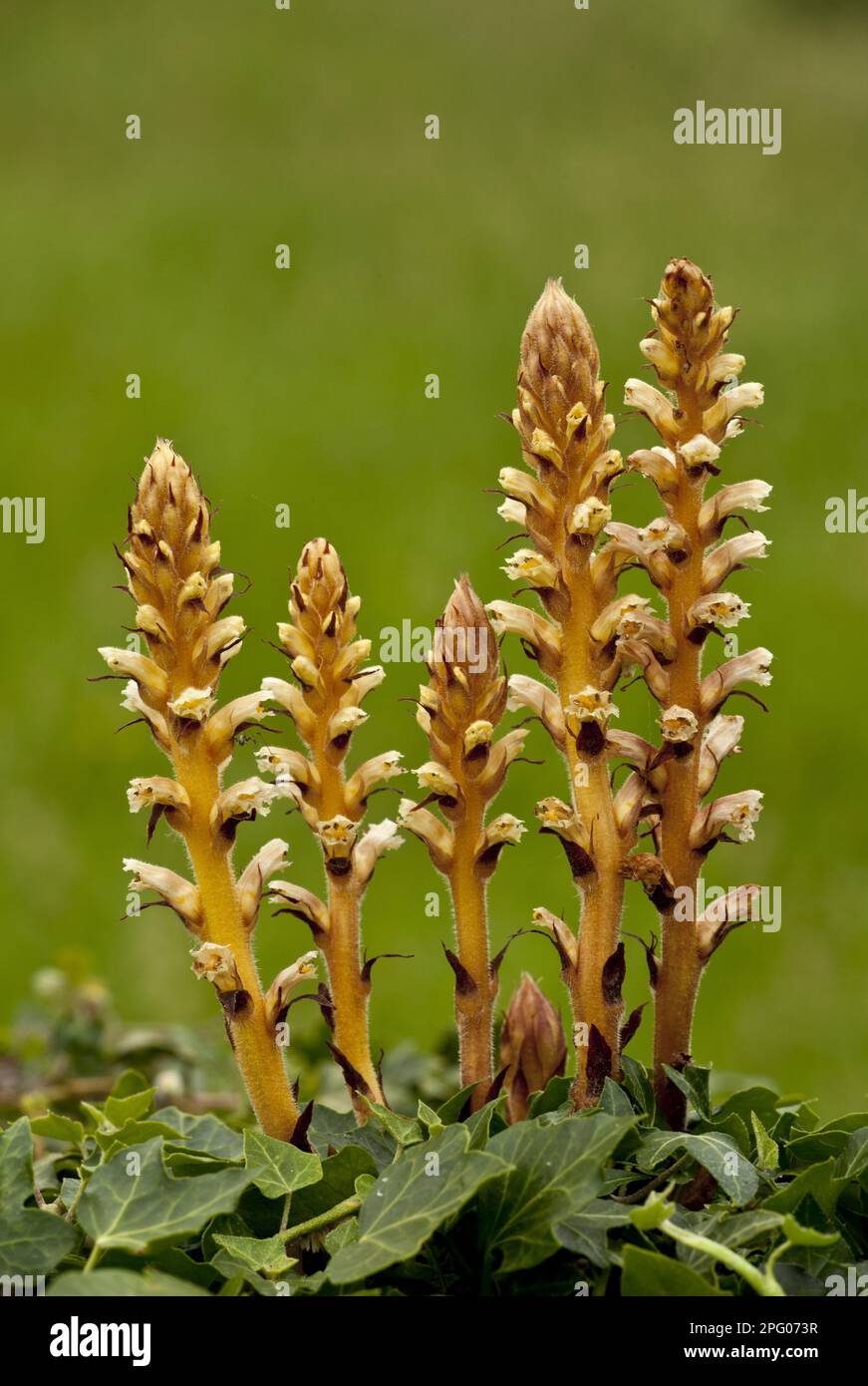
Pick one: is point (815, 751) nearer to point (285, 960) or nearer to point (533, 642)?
point (285, 960)

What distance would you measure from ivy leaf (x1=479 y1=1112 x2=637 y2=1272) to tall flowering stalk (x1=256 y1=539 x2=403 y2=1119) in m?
0.21

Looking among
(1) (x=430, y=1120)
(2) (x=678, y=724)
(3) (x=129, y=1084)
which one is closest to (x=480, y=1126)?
(1) (x=430, y=1120)

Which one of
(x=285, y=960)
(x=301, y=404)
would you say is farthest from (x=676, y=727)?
(x=301, y=404)

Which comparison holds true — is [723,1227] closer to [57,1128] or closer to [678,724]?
[678,724]

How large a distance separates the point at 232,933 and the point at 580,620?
0.42 metres

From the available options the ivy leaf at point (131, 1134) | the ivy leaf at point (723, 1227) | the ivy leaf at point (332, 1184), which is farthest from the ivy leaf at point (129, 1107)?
the ivy leaf at point (723, 1227)

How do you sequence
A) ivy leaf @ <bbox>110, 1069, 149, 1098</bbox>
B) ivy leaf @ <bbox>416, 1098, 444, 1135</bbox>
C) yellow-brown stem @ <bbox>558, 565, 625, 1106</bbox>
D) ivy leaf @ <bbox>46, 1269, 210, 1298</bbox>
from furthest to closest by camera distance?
ivy leaf @ <bbox>110, 1069, 149, 1098</bbox> < yellow-brown stem @ <bbox>558, 565, 625, 1106</bbox> < ivy leaf @ <bbox>416, 1098, 444, 1135</bbox> < ivy leaf @ <bbox>46, 1269, 210, 1298</bbox>

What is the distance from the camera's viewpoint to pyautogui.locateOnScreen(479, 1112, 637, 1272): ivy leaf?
45.0 inches

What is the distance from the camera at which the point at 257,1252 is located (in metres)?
1.20

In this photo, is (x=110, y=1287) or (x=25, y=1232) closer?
(x=110, y=1287)

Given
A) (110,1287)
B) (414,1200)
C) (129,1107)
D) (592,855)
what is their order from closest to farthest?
(110,1287), (414,1200), (592,855), (129,1107)

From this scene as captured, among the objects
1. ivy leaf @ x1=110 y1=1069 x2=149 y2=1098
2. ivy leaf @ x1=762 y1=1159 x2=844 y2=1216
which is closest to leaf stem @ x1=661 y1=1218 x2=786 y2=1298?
ivy leaf @ x1=762 y1=1159 x2=844 y2=1216

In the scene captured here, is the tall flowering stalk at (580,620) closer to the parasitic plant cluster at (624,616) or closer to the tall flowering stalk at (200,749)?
the parasitic plant cluster at (624,616)

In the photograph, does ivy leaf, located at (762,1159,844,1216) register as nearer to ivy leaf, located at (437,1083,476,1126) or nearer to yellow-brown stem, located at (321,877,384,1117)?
ivy leaf, located at (437,1083,476,1126)
